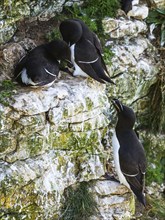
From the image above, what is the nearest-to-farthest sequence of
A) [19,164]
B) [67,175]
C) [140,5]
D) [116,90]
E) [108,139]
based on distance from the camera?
[19,164]
[67,175]
[108,139]
[116,90]
[140,5]

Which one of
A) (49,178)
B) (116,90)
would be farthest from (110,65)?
(49,178)

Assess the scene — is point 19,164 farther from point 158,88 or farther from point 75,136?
point 158,88

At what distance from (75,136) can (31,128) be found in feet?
2.59

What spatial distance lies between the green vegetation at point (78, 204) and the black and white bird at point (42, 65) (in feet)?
4.82

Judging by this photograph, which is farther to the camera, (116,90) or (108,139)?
(116,90)

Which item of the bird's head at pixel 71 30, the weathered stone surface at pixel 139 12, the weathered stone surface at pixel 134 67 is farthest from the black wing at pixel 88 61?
the weathered stone surface at pixel 139 12

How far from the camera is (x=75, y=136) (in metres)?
6.87

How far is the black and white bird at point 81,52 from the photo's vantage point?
6875 millimetres

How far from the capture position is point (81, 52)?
275 inches

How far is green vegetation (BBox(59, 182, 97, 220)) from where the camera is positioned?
6785 mm

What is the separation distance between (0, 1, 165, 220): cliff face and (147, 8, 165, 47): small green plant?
36cm

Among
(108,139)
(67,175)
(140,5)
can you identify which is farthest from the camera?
(140,5)

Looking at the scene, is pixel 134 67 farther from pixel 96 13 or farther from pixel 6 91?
pixel 6 91

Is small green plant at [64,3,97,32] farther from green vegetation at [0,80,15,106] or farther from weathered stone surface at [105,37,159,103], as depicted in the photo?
green vegetation at [0,80,15,106]
